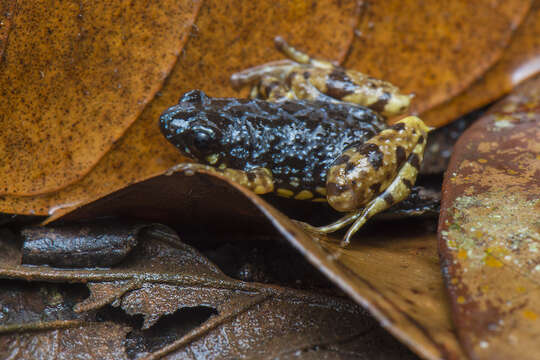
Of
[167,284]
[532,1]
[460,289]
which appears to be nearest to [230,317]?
[167,284]

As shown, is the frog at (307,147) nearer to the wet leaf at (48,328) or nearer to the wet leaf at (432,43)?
the wet leaf at (432,43)

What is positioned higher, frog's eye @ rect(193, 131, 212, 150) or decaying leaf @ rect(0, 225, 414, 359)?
frog's eye @ rect(193, 131, 212, 150)

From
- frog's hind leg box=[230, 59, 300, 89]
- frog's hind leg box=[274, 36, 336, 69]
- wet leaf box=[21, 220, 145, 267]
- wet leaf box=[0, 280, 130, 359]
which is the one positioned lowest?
wet leaf box=[0, 280, 130, 359]

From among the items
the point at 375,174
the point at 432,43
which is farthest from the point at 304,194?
the point at 432,43

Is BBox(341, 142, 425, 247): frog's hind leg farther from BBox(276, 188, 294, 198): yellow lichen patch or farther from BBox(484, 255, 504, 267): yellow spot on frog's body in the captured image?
BBox(484, 255, 504, 267): yellow spot on frog's body

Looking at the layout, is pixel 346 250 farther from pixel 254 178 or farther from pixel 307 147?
pixel 307 147

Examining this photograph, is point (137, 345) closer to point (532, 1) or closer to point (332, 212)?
point (332, 212)

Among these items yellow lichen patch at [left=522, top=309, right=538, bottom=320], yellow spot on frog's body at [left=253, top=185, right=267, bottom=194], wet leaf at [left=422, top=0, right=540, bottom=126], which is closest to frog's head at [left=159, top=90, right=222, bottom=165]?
yellow spot on frog's body at [left=253, top=185, right=267, bottom=194]
